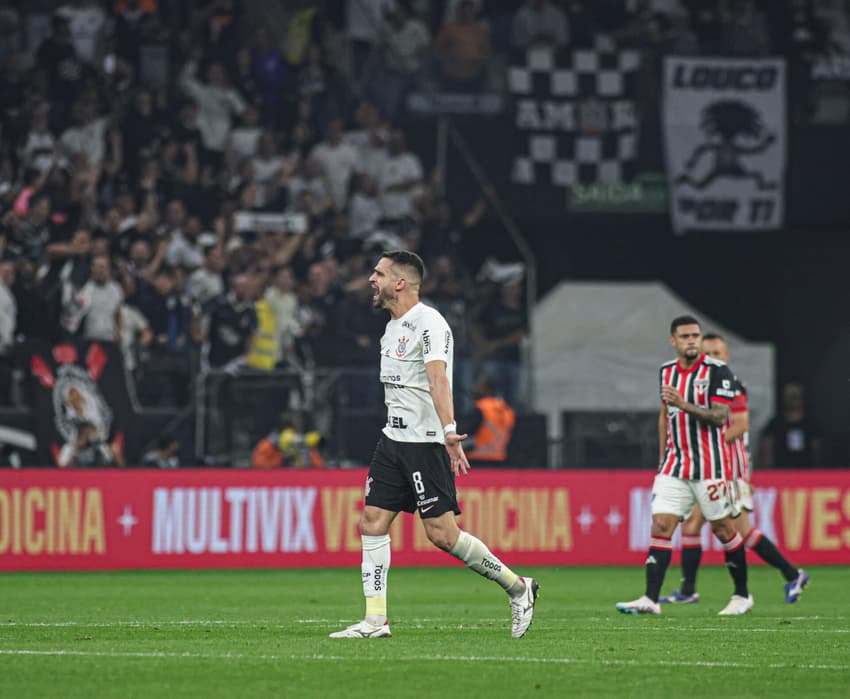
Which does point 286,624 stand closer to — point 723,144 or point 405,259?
point 405,259

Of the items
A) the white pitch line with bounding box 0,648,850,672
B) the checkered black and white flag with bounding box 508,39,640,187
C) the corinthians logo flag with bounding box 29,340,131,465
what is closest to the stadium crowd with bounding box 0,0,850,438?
the corinthians logo flag with bounding box 29,340,131,465

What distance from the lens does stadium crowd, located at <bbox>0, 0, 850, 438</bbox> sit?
21188 mm

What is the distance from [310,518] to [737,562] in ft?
23.8

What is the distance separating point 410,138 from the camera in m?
25.3

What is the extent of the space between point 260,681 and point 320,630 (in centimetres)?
296

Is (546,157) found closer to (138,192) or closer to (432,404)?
(138,192)

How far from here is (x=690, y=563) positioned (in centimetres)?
1469

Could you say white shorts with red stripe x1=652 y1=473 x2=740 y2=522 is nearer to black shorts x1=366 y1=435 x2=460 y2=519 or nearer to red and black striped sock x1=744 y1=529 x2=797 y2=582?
red and black striped sock x1=744 y1=529 x2=797 y2=582

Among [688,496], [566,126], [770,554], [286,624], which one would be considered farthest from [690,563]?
[566,126]

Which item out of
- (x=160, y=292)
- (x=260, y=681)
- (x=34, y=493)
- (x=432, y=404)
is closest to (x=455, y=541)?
(x=432, y=404)

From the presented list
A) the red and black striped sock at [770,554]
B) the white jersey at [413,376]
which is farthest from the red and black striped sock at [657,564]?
the white jersey at [413,376]

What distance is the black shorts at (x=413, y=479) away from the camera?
9830mm

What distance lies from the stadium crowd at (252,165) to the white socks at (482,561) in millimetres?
10960

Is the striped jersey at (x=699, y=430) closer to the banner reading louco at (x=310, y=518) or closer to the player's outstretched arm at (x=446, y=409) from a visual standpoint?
the player's outstretched arm at (x=446, y=409)
